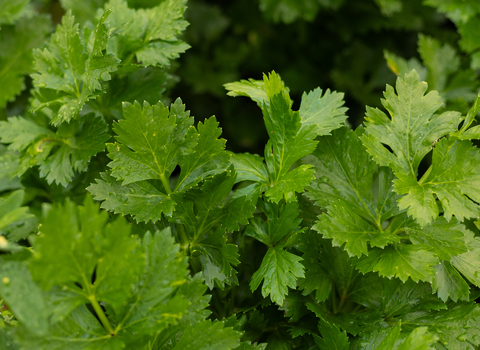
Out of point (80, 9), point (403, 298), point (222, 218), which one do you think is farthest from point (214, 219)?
point (80, 9)

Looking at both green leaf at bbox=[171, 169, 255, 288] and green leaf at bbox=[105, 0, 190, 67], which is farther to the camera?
green leaf at bbox=[105, 0, 190, 67]

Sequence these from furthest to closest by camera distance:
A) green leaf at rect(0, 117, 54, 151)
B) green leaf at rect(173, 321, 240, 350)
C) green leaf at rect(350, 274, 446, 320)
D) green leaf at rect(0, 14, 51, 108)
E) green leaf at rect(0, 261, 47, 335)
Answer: green leaf at rect(0, 14, 51, 108) < green leaf at rect(0, 117, 54, 151) < green leaf at rect(350, 274, 446, 320) < green leaf at rect(173, 321, 240, 350) < green leaf at rect(0, 261, 47, 335)

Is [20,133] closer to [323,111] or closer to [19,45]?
[19,45]

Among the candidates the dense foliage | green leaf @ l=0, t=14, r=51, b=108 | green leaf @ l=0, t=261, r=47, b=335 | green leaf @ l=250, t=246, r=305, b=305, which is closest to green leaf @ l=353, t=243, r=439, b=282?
the dense foliage

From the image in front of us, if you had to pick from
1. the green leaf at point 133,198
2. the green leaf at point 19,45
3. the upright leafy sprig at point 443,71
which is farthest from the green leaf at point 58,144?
the upright leafy sprig at point 443,71

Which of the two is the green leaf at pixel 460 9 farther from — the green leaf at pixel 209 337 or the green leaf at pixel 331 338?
the green leaf at pixel 209 337

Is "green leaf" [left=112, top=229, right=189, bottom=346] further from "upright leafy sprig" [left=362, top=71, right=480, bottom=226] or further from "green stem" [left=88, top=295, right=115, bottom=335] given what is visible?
"upright leafy sprig" [left=362, top=71, right=480, bottom=226]
